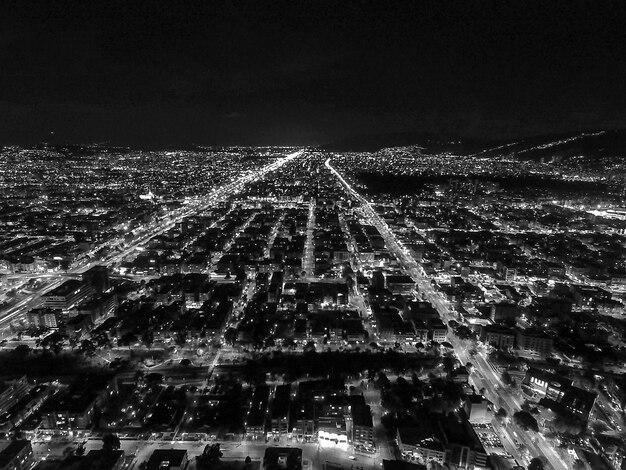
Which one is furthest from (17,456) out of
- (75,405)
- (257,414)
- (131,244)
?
(131,244)

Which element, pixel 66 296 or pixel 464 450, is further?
pixel 66 296

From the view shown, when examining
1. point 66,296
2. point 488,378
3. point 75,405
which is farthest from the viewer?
point 66,296

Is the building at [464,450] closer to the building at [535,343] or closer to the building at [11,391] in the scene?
the building at [535,343]

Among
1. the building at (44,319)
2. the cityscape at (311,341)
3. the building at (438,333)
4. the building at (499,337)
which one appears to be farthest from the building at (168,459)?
the building at (499,337)

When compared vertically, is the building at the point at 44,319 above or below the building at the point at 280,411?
above

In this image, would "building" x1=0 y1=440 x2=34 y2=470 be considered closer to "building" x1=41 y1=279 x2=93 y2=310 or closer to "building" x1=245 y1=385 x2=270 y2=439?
"building" x1=245 y1=385 x2=270 y2=439

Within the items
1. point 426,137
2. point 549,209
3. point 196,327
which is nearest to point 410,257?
point 196,327

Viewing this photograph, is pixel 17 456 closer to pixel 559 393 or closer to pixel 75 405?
pixel 75 405
